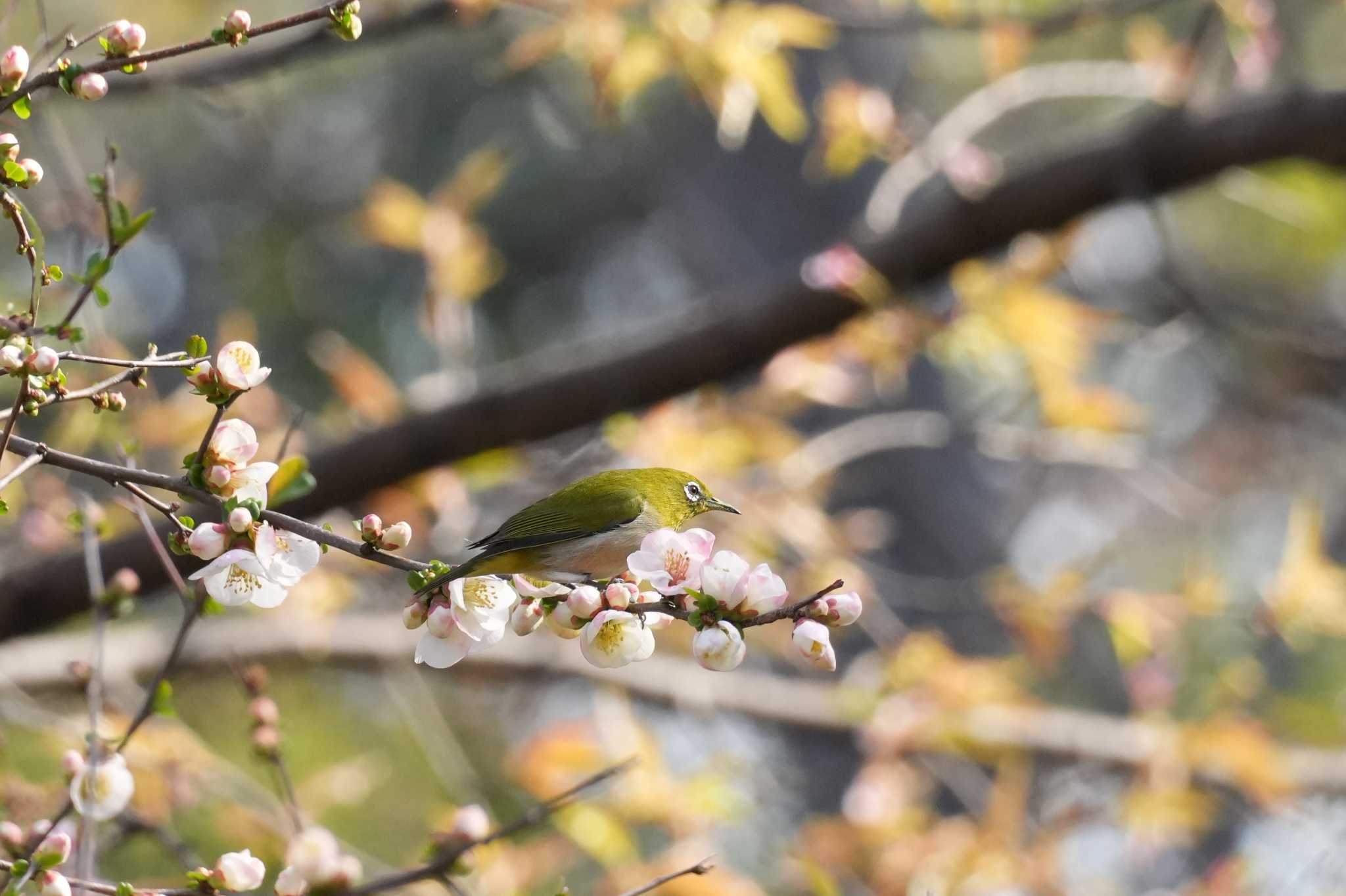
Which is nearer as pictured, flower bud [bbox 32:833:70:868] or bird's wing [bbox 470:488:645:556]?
flower bud [bbox 32:833:70:868]

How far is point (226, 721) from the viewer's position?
4.27 meters

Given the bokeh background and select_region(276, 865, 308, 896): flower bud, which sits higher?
select_region(276, 865, 308, 896): flower bud

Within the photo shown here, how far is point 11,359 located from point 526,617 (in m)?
0.41

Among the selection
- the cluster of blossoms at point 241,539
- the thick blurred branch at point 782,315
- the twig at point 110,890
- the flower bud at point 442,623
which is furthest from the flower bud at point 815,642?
the thick blurred branch at point 782,315

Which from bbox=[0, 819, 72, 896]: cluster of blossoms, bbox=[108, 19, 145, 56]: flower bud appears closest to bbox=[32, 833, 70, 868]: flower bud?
bbox=[0, 819, 72, 896]: cluster of blossoms

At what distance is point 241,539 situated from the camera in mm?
908

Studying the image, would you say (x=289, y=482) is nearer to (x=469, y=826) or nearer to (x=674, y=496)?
(x=469, y=826)

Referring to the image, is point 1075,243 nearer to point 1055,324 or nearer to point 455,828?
point 1055,324

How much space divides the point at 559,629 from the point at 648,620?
0.07 metres

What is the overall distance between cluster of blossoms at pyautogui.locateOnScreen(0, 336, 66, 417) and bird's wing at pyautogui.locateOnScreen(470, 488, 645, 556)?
47 centimetres

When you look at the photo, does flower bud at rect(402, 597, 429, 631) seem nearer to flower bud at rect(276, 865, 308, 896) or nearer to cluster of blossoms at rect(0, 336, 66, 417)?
flower bud at rect(276, 865, 308, 896)

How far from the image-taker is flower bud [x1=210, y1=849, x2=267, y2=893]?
0.88 meters

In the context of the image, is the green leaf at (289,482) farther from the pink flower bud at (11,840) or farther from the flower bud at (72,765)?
the pink flower bud at (11,840)

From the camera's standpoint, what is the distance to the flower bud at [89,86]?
94cm
